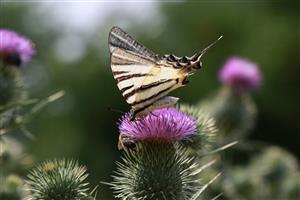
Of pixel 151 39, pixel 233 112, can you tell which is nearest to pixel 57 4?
pixel 151 39

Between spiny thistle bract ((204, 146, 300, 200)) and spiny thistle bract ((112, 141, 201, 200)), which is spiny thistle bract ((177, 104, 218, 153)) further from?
spiny thistle bract ((204, 146, 300, 200))

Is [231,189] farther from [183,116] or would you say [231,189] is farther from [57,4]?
[57,4]

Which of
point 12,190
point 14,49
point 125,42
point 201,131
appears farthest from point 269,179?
point 125,42

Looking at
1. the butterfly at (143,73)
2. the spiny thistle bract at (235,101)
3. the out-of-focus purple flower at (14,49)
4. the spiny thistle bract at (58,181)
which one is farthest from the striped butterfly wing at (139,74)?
the spiny thistle bract at (235,101)

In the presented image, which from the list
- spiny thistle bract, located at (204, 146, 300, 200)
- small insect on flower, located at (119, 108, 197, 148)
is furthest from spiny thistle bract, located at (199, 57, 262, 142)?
small insect on flower, located at (119, 108, 197, 148)

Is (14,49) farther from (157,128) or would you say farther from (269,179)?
(269,179)

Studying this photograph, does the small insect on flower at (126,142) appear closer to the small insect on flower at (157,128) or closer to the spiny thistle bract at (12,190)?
the small insect on flower at (157,128)

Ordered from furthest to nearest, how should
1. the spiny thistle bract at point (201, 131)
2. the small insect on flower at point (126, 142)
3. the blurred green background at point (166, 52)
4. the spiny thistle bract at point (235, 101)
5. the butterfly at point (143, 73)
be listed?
the blurred green background at point (166, 52) < the spiny thistle bract at point (235, 101) < the spiny thistle bract at point (201, 131) < the small insect on flower at point (126, 142) < the butterfly at point (143, 73)
